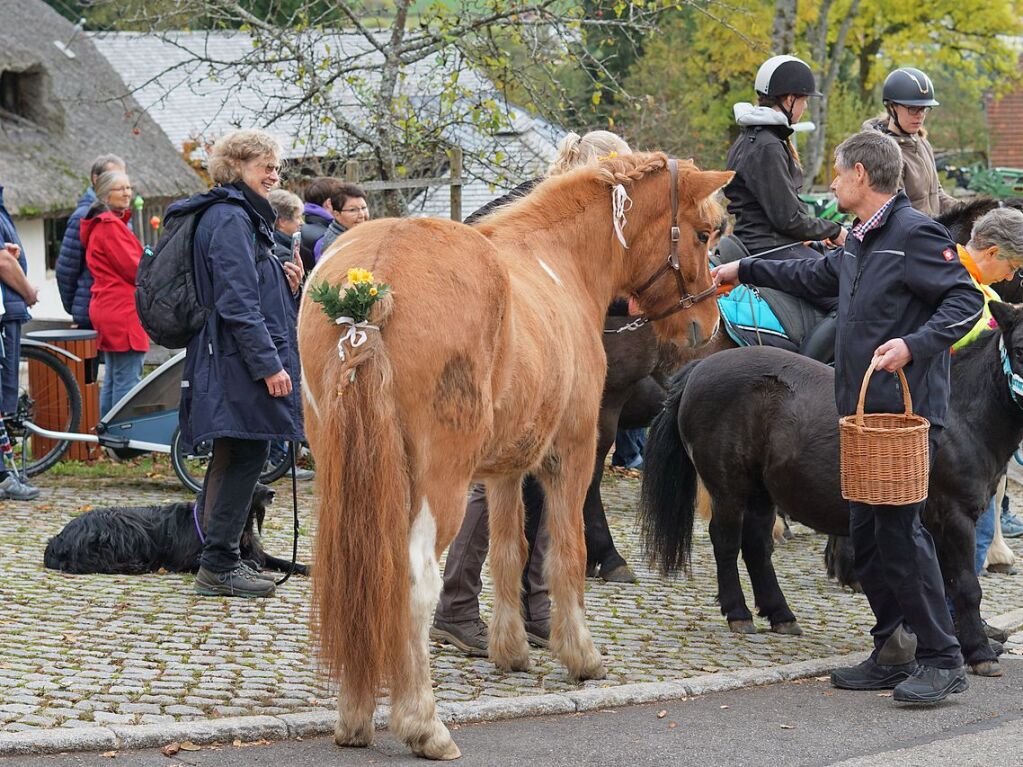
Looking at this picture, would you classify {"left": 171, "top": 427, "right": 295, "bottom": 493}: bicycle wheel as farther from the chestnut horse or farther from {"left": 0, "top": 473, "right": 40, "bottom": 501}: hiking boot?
the chestnut horse

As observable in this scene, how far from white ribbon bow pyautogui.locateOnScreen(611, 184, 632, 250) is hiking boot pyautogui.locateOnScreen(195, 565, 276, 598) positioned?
286 cm

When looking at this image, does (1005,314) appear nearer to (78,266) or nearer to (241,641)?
(241,641)

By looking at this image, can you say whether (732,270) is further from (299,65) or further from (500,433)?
(299,65)

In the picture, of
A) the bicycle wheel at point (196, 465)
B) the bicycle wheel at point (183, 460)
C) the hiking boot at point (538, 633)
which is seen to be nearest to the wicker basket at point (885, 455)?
the hiking boot at point (538, 633)

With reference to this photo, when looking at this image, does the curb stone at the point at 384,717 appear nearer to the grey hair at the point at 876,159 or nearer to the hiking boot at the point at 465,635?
the hiking boot at the point at 465,635

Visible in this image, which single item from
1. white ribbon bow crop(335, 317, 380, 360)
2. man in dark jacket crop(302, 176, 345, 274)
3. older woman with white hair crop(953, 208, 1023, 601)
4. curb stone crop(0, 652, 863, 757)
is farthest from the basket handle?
man in dark jacket crop(302, 176, 345, 274)

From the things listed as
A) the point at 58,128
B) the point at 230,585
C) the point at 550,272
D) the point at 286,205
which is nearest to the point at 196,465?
the point at 286,205

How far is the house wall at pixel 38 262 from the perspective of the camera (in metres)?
27.9

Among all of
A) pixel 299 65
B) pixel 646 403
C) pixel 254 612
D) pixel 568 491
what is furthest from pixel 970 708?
pixel 299 65

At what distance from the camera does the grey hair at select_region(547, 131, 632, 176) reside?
23.5 feet

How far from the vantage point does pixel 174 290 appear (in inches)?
285

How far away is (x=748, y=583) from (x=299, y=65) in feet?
26.4

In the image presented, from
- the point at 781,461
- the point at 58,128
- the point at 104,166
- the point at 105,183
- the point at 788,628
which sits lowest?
the point at 788,628

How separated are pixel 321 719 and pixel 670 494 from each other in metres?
2.90
